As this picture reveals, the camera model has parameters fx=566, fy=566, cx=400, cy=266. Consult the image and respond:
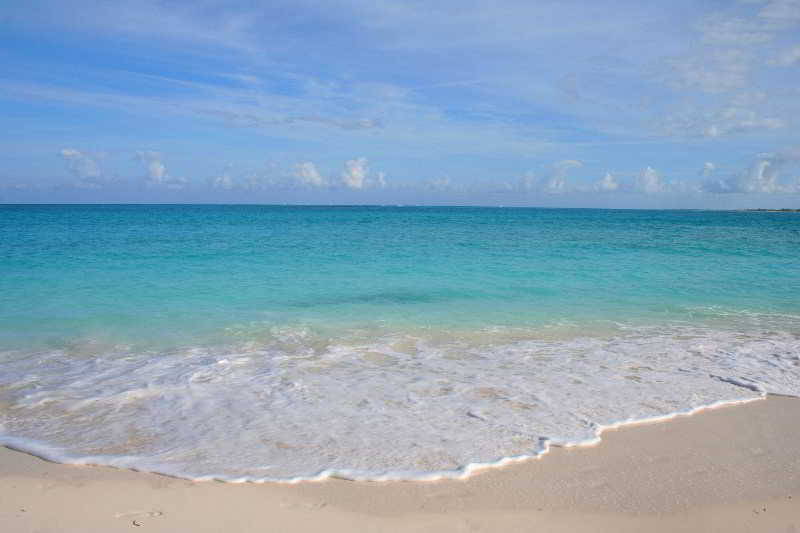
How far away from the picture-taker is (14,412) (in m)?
5.73

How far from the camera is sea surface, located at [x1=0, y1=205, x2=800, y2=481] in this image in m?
4.98

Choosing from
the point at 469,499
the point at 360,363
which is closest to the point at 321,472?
the point at 469,499

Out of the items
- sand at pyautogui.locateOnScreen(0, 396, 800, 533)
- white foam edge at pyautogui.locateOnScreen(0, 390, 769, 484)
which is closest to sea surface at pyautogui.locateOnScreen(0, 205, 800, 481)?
white foam edge at pyautogui.locateOnScreen(0, 390, 769, 484)

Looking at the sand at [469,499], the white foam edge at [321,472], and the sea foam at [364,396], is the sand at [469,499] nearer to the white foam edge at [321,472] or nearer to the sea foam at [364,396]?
the white foam edge at [321,472]

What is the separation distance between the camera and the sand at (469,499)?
376cm

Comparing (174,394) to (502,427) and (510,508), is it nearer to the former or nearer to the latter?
(502,427)

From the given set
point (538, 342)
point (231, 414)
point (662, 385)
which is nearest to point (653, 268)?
point (538, 342)

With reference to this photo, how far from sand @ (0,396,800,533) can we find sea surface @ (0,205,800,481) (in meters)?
0.22

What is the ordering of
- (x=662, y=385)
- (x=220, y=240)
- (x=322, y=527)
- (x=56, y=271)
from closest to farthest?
(x=322, y=527), (x=662, y=385), (x=56, y=271), (x=220, y=240)

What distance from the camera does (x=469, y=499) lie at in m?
4.05

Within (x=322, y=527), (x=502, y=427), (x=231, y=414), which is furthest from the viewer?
(x=231, y=414)

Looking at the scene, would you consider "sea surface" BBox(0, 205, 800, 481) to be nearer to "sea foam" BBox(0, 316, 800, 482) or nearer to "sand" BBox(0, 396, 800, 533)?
"sea foam" BBox(0, 316, 800, 482)

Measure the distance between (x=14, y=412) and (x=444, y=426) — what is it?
14.2 ft

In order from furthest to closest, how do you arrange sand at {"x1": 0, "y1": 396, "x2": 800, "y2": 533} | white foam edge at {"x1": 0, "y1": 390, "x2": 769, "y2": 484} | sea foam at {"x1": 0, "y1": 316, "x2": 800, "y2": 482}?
sea foam at {"x1": 0, "y1": 316, "x2": 800, "y2": 482} → white foam edge at {"x1": 0, "y1": 390, "x2": 769, "y2": 484} → sand at {"x1": 0, "y1": 396, "x2": 800, "y2": 533}
